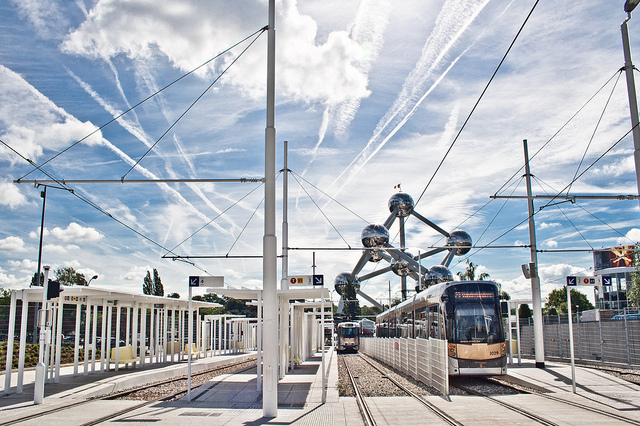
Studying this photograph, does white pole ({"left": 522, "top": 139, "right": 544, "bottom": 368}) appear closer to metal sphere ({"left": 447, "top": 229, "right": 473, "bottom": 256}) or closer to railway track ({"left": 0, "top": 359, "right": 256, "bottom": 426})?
railway track ({"left": 0, "top": 359, "right": 256, "bottom": 426})

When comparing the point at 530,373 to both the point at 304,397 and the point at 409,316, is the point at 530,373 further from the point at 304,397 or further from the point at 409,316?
the point at 304,397

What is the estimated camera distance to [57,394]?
47.2 feet

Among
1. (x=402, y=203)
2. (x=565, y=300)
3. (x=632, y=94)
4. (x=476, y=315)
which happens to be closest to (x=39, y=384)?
(x=476, y=315)

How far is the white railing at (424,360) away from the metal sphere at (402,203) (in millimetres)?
28341

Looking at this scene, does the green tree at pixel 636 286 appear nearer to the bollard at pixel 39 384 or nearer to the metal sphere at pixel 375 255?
the metal sphere at pixel 375 255

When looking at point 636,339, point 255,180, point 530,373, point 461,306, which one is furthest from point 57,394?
point 636,339

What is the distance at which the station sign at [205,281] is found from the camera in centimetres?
1348

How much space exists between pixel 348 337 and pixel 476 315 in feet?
108

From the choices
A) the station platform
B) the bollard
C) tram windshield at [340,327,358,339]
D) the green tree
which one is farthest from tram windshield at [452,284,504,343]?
tram windshield at [340,327,358,339]

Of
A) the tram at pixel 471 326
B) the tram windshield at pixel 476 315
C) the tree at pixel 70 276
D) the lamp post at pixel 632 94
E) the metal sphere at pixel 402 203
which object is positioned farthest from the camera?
the tree at pixel 70 276

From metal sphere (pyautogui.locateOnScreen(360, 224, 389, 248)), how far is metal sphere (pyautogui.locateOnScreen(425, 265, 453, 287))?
197 inches

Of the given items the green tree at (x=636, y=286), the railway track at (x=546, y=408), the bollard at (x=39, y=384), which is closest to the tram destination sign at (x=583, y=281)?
the railway track at (x=546, y=408)

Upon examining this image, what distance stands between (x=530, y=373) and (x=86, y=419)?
618 inches

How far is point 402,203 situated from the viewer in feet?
175
